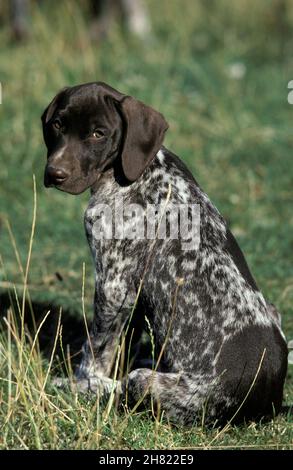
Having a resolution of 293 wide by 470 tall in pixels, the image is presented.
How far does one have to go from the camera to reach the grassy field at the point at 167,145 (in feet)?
15.0

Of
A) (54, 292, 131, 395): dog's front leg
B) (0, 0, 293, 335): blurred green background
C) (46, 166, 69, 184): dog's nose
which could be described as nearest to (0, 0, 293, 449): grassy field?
(0, 0, 293, 335): blurred green background

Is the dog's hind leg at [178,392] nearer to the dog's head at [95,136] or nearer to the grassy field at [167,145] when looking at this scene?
the grassy field at [167,145]

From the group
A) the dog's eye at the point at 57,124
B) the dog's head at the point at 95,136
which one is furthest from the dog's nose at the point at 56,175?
the dog's eye at the point at 57,124

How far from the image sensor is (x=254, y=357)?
15.3 feet

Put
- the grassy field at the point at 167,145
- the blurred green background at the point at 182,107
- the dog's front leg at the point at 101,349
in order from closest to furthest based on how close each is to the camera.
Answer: the grassy field at the point at 167,145 → the dog's front leg at the point at 101,349 → the blurred green background at the point at 182,107

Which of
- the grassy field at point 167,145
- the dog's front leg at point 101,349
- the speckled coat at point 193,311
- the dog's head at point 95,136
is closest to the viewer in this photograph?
A: the grassy field at point 167,145

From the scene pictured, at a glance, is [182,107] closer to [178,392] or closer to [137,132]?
[137,132]

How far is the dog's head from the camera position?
4.80 meters

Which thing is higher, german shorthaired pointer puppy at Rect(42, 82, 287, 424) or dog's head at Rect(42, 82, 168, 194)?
dog's head at Rect(42, 82, 168, 194)

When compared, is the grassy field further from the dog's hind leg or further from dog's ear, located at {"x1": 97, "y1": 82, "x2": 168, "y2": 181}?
dog's ear, located at {"x1": 97, "y1": 82, "x2": 168, "y2": 181}

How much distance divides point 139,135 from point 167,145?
191 inches

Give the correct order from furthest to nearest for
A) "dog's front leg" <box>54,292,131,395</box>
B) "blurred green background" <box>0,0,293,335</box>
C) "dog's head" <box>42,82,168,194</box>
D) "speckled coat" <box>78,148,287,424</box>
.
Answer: "blurred green background" <box>0,0,293,335</box>
"dog's front leg" <box>54,292,131,395</box>
"dog's head" <box>42,82,168,194</box>
"speckled coat" <box>78,148,287,424</box>

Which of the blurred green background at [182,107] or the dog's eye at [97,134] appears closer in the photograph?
the dog's eye at [97,134]

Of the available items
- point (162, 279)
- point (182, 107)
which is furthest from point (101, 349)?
point (182, 107)
